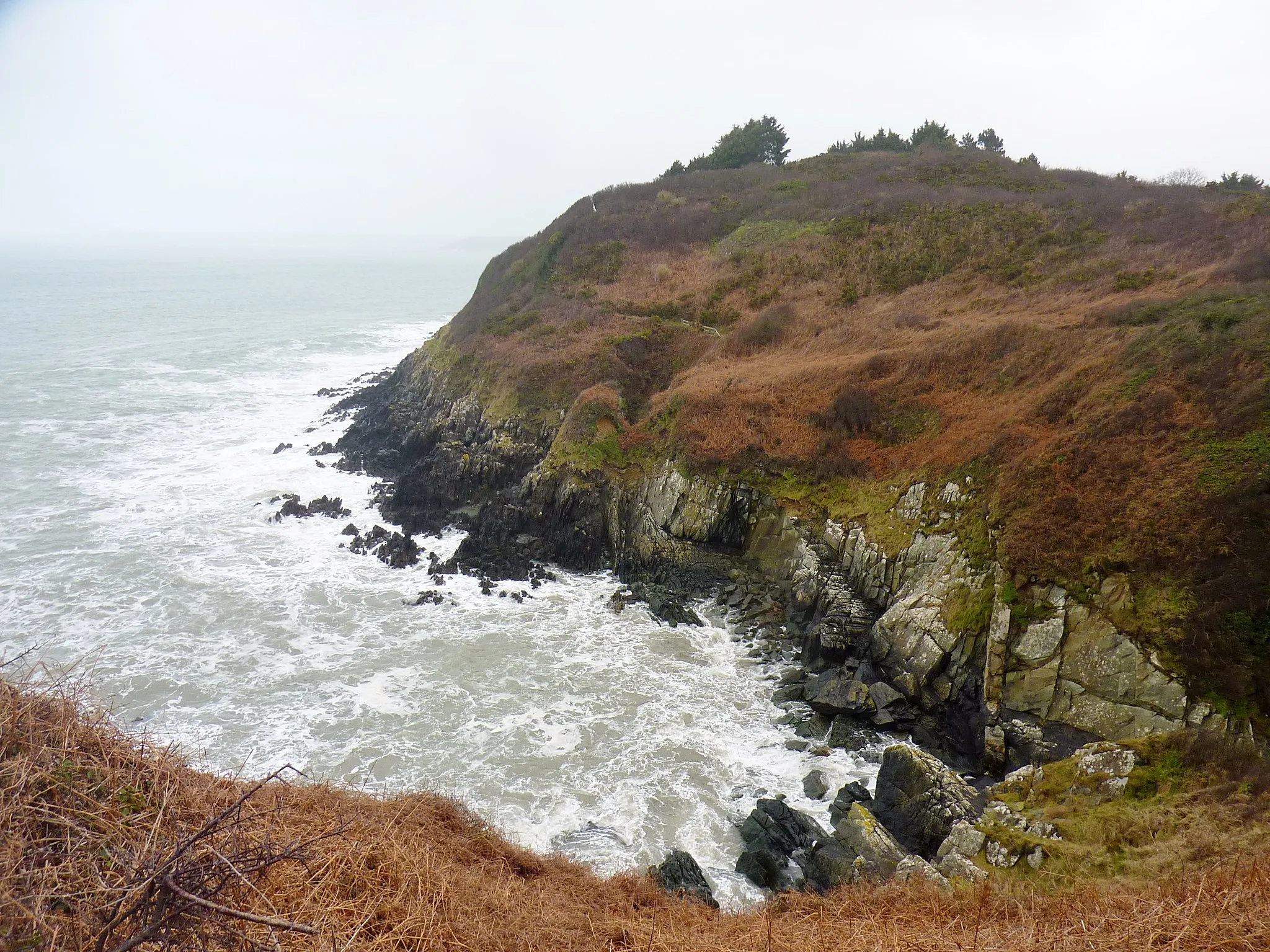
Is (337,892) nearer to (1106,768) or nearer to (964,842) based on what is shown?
(964,842)

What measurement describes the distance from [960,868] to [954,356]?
17.4 meters

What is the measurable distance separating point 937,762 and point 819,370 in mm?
15766

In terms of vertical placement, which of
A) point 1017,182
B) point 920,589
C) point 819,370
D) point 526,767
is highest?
point 1017,182

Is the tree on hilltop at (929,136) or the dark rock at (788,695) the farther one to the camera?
the tree on hilltop at (929,136)

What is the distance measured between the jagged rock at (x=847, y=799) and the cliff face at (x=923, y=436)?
2.77m

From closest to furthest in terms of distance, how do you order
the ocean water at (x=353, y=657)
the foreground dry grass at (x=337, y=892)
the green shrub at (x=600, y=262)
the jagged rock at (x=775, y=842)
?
the foreground dry grass at (x=337, y=892) < the jagged rock at (x=775, y=842) < the ocean water at (x=353, y=657) < the green shrub at (x=600, y=262)

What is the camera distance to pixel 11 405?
135ft

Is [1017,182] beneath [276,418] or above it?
above

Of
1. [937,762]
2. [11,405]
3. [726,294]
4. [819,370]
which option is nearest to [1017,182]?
[726,294]

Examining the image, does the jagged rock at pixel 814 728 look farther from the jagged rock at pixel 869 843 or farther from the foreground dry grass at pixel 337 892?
the foreground dry grass at pixel 337 892

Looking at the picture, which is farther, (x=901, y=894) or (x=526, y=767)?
(x=526, y=767)

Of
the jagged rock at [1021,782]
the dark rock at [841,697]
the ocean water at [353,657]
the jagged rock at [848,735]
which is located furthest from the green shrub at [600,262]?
the jagged rock at [1021,782]

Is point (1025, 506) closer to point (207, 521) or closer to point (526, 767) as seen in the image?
point (526, 767)

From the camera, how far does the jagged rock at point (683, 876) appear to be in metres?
10.6
